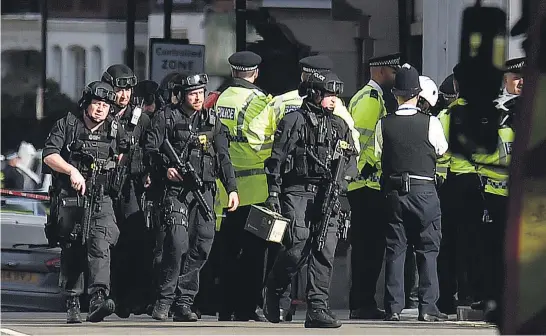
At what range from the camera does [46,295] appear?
11164 mm

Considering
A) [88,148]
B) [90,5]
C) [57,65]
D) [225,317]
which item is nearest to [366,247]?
[225,317]

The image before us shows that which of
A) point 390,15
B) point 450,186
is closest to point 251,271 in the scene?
point 450,186

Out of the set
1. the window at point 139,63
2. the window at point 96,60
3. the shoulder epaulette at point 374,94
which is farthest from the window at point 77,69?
the shoulder epaulette at point 374,94

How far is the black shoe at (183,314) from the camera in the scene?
966 cm

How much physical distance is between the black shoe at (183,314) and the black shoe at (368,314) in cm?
157

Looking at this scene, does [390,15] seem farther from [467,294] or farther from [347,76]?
A: [467,294]

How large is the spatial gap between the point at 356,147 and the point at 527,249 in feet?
22.1

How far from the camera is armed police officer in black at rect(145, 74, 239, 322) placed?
9.48m

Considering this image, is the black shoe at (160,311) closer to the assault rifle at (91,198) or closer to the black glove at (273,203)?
the assault rifle at (91,198)

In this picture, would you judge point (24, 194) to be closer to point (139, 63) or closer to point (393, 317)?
point (139, 63)

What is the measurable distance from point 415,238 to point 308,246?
95cm

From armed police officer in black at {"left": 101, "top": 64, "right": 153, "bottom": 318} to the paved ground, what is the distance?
0.32 m

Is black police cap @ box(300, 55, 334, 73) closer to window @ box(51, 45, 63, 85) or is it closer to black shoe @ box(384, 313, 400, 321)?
black shoe @ box(384, 313, 400, 321)

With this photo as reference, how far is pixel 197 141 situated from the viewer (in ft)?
31.3
